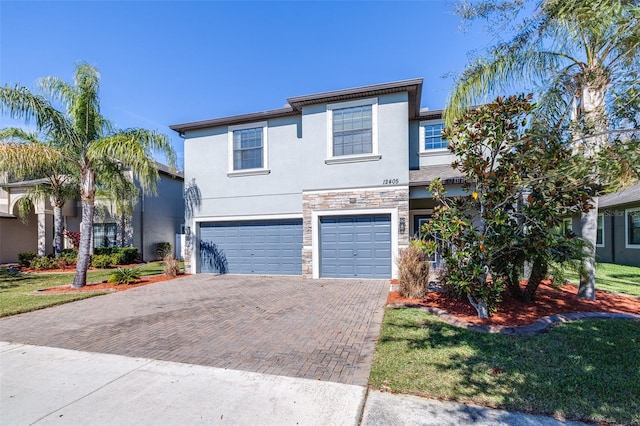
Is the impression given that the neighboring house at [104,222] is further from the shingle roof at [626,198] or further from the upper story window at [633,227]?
the upper story window at [633,227]

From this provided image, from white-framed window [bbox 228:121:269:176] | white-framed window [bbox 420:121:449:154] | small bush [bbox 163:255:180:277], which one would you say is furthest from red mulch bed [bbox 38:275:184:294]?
white-framed window [bbox 420:121:449:154]

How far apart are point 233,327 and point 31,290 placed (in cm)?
943

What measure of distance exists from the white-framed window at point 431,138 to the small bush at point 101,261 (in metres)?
17.0

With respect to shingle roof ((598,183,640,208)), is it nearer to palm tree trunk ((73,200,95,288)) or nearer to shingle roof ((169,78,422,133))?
shingle roof ((169,78,422,133))

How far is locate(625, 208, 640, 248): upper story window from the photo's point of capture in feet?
47.8

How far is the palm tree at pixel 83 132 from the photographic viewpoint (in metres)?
9.70

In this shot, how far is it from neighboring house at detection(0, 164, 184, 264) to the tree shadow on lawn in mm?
17590

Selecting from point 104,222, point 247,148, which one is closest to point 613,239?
point 247,148

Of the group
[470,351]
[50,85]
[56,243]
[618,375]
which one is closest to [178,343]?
[470,351]

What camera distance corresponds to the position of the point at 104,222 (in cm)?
1884

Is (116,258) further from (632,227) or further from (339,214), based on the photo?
(632,227)

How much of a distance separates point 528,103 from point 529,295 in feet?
14.7

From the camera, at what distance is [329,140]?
39.2 feet

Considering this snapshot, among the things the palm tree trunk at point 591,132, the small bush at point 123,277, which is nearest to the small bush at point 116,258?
the small bush at point 123,277
